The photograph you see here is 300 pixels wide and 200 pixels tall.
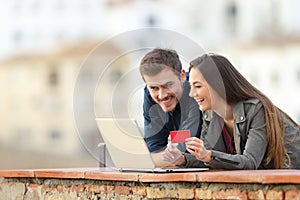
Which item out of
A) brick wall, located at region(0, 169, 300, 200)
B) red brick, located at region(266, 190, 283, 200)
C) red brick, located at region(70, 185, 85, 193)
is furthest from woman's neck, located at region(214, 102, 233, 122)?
red brick, located at region(266, 190, 283, 200)

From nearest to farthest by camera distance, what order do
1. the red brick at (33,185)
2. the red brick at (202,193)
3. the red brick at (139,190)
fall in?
the red brick at (202,193), the red brick at (139,190), the red brick at (33,185)

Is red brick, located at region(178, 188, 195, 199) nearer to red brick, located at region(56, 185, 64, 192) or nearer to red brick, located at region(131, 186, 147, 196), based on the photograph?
red brick, located at region(131, 186, 147, 196)

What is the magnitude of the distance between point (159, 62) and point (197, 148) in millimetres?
559

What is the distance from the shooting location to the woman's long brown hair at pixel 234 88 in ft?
12.6

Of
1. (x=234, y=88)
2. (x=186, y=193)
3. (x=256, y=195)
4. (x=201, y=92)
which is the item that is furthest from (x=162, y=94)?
(x=256, y=195)

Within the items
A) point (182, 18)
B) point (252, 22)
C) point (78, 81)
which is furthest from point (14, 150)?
point (78, 81)

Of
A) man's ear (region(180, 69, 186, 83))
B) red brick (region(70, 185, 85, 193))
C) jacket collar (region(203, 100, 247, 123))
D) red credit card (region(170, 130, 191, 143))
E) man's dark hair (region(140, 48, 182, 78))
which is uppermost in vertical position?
man's dark hair (region(140, 48, 182, 78))

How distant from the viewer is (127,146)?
155 inches

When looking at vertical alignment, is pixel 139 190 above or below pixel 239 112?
below

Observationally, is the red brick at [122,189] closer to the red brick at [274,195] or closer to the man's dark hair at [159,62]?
the man's dark hair at [159,62]

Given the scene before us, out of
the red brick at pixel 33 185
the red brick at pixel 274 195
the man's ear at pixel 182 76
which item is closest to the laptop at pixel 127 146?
the man's ear at pixel 182 76

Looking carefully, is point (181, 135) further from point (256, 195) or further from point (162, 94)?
point (256, 195)

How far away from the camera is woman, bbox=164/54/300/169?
3764mm

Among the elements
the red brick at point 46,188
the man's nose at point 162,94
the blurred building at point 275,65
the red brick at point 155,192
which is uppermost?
the blurred building at point 275,65
